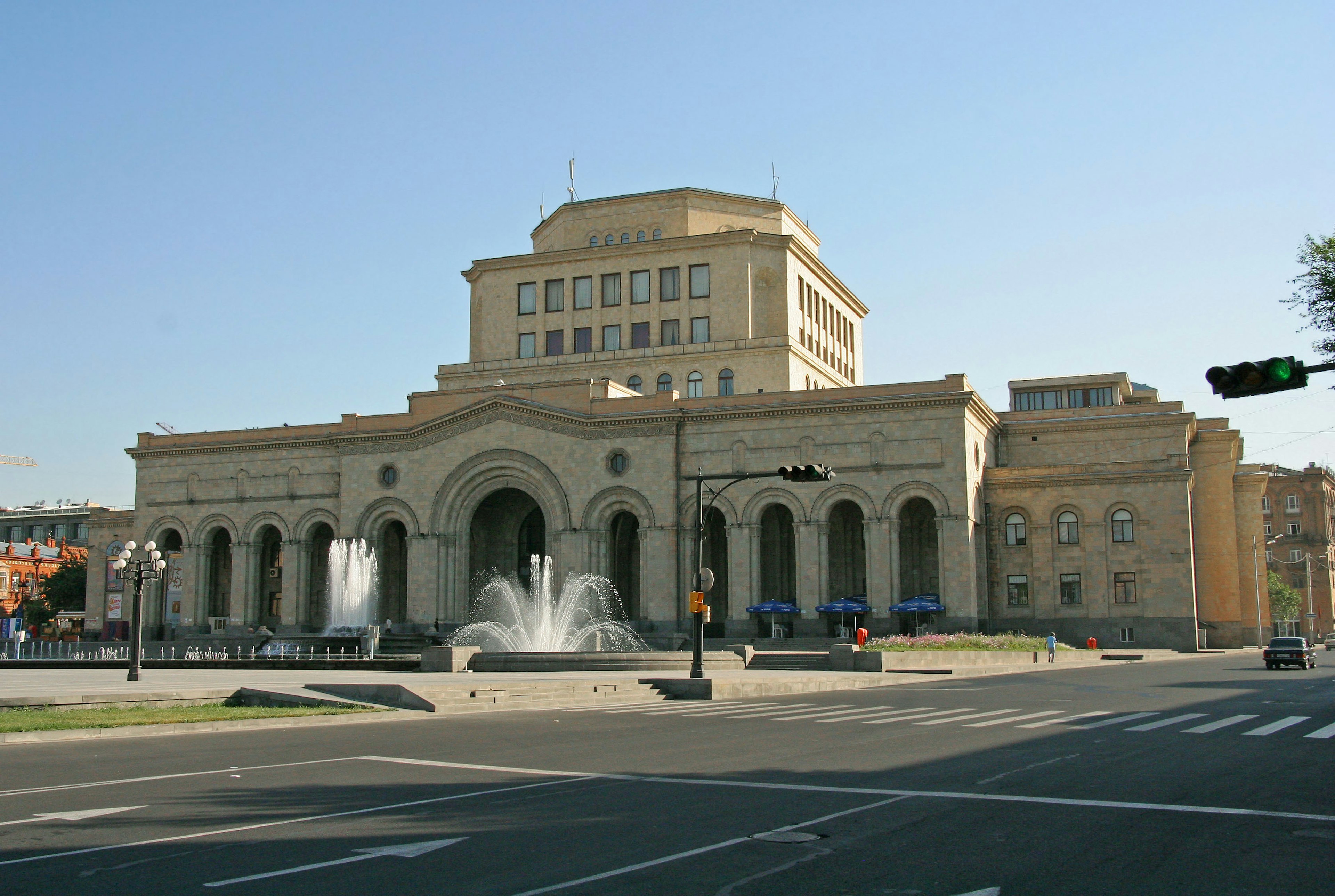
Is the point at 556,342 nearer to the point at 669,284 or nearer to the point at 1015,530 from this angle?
the point at 669,284

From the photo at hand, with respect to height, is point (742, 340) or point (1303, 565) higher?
point (742, 340)

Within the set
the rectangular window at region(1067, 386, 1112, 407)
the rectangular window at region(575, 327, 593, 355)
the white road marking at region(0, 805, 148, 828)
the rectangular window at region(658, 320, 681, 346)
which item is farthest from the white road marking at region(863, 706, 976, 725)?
the rectangular window at region(1067, 386, 1112, 407)

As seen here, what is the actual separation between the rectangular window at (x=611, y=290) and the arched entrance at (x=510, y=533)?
39.6 ft

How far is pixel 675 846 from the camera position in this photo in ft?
32.3

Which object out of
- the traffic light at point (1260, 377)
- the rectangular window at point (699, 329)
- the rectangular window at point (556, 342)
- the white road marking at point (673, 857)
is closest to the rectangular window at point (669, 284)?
the rectangular window at point (699, 329)

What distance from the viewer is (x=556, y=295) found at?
6825 cm

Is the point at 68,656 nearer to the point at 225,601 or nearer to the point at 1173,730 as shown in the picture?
the point at 225,601

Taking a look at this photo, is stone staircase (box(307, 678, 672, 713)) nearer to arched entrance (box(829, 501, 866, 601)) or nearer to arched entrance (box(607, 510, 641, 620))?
arched entrance (box(829, 501, 866, 601))

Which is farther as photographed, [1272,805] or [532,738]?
[532,738]

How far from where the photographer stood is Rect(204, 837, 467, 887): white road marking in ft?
28.3

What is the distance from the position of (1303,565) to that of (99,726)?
112 meters

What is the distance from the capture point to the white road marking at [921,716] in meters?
→ 21.5

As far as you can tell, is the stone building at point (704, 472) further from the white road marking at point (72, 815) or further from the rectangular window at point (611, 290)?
the white road marking at point (72, 815)

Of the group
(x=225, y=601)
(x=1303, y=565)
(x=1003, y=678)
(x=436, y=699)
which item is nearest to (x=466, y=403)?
(x=225, y=601)
